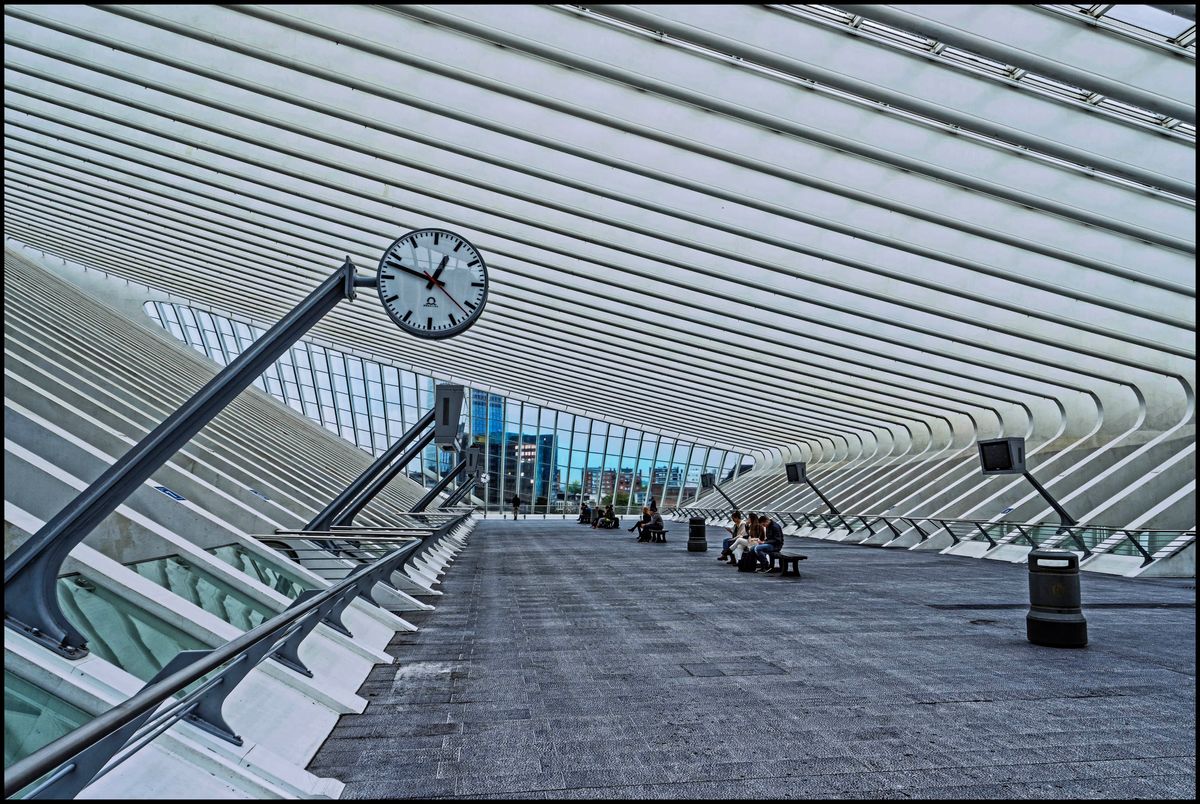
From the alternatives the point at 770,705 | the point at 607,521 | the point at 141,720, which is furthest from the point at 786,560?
the point at 607,521

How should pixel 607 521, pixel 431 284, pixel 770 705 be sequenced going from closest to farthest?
pixel 770 705, pixel 431 284, pixel 607 521

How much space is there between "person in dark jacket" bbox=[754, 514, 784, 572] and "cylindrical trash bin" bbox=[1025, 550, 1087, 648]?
7.15 meters

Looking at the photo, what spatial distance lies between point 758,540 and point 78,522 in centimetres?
1280

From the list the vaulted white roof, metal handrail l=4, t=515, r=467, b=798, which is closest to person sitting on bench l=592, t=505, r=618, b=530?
the vaulted white roof

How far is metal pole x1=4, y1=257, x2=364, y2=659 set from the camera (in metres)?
3.41

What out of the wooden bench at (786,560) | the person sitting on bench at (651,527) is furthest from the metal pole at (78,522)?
the person sitting on bench at (651,527)

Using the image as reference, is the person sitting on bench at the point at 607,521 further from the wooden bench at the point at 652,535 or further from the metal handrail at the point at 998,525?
the wooden bench at the point at 652,535

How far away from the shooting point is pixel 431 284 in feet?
18.4

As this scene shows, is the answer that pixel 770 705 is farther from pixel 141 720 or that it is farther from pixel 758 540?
pixel 758 540

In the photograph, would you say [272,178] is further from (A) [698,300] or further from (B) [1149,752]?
(B) [1149,752]

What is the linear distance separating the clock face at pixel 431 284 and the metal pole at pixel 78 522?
1070mm

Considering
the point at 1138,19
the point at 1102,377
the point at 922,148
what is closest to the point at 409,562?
the point at 922,148

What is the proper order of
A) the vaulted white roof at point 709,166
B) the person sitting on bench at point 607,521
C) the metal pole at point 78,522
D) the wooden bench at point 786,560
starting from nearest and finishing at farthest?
1. the metal pole at point 78,522
2. the vaulted white roof at point 709,166
3. the wooden bench at point 786,560
4. the person sitting on bench at point 607,521

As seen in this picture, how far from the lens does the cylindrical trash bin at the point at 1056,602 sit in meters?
6.98
